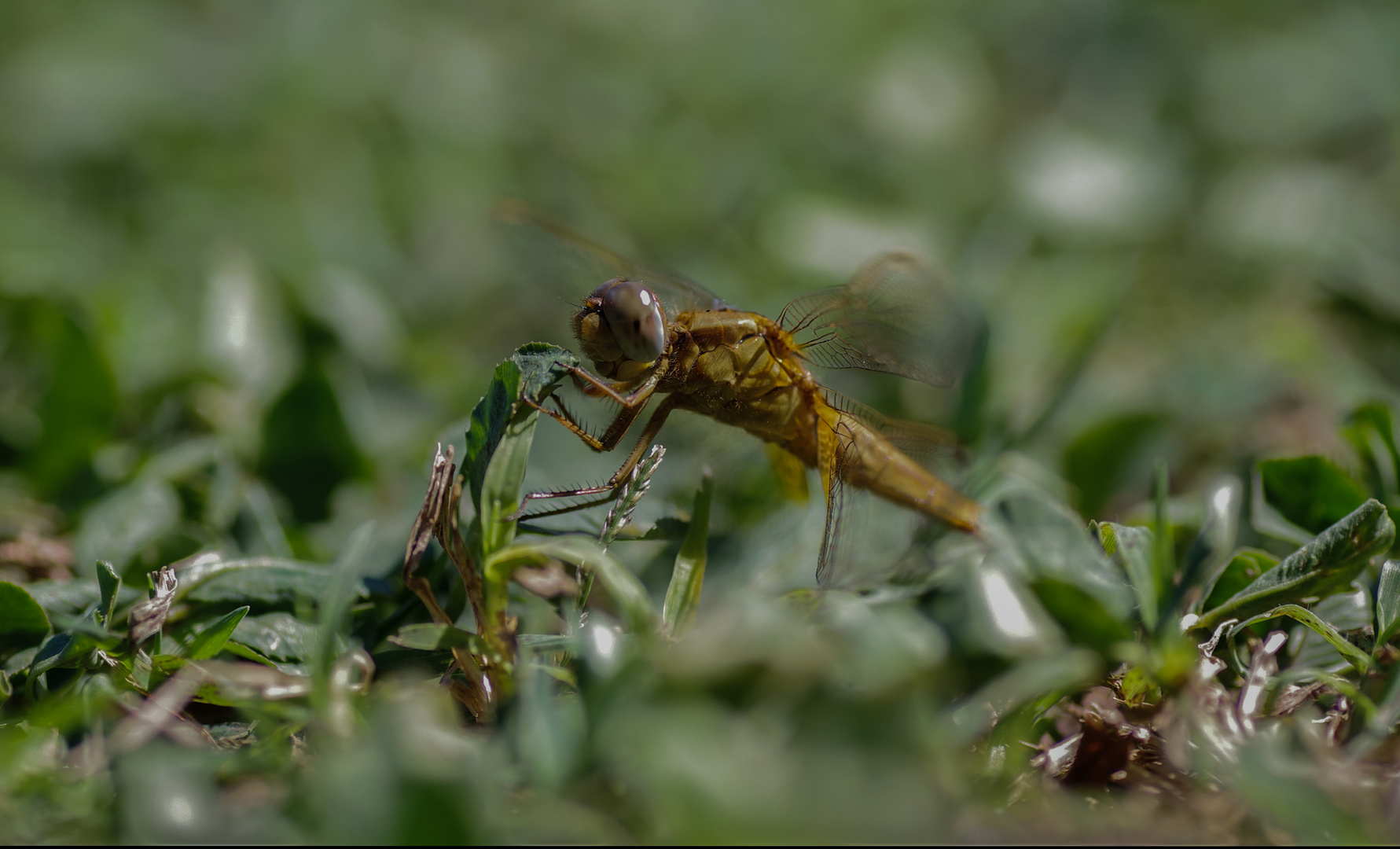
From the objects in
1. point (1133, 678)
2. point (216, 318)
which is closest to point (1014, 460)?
point (1133, 678)

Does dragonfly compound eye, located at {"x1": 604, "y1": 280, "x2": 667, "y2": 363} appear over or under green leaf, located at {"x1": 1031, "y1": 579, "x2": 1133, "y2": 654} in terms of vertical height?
over

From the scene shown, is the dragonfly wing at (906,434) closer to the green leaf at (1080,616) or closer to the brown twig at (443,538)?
the green leaf at (1080,616)

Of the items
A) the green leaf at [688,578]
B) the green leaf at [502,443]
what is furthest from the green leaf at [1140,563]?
the green leaf at [502,443]

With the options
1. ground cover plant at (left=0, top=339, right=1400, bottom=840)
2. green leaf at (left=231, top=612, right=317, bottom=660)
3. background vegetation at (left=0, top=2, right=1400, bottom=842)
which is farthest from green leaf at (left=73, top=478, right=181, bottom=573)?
green leaf at (left=231, top=612, right=317, bottom=660)

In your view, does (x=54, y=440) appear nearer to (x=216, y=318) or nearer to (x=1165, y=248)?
(x=216, y=318)

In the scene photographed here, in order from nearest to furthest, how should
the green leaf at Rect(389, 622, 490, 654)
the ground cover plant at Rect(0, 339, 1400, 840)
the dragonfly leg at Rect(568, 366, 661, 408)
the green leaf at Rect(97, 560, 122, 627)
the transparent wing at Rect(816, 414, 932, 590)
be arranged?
the ground cover plant at Rect(0, 339, 1400, 840)
the green leaf at Rect(389, 622, 490, 654)
the green leaf at Rect(97, 560, 122, 627)
the transparent wing at Rect(816, 414, 932, 590)
the dragonfly leg at Rect(568, 366, 661, 408)

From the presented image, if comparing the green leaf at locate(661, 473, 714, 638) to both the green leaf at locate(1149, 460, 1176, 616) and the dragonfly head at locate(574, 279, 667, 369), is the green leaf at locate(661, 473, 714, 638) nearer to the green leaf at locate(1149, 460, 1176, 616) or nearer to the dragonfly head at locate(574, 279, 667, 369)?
the dragonfly head at locate(574, 279, 667, 369)
